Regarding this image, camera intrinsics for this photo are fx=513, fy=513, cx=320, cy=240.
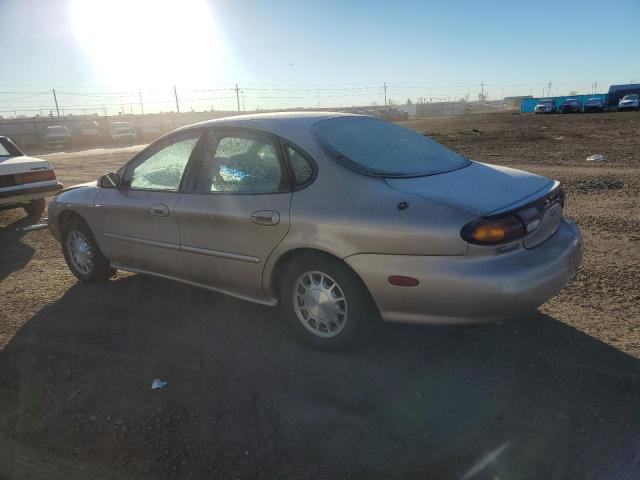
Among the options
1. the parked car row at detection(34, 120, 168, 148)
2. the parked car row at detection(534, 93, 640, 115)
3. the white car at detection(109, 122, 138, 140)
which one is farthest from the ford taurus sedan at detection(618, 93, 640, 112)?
the white car at detection(109, 122, 138, 140)

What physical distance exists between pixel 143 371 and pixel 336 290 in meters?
1.38

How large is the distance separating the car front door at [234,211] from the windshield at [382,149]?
16.6 inches

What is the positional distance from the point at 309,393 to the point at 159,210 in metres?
2.01

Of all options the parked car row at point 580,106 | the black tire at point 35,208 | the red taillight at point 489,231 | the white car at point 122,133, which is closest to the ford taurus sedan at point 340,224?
the red taillight at point 489,231

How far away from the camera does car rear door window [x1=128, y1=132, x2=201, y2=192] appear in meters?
4.11

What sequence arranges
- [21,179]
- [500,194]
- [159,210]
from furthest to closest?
[21,179], [159,210], [500,194]

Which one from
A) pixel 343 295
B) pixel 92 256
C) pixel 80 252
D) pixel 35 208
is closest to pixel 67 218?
pixel 80 252

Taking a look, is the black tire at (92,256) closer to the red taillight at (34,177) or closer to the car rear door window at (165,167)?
the car rear door window at (165,167)

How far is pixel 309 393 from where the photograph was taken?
9.93 feet

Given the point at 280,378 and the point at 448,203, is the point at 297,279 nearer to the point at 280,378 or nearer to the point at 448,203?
the point at 280,378

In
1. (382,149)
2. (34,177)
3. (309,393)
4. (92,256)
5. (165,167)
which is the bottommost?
(309,393)

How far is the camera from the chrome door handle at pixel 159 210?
408cm

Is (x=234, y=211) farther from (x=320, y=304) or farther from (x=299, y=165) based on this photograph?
(x=320, y=304)

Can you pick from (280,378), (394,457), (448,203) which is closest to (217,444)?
(280,378)
